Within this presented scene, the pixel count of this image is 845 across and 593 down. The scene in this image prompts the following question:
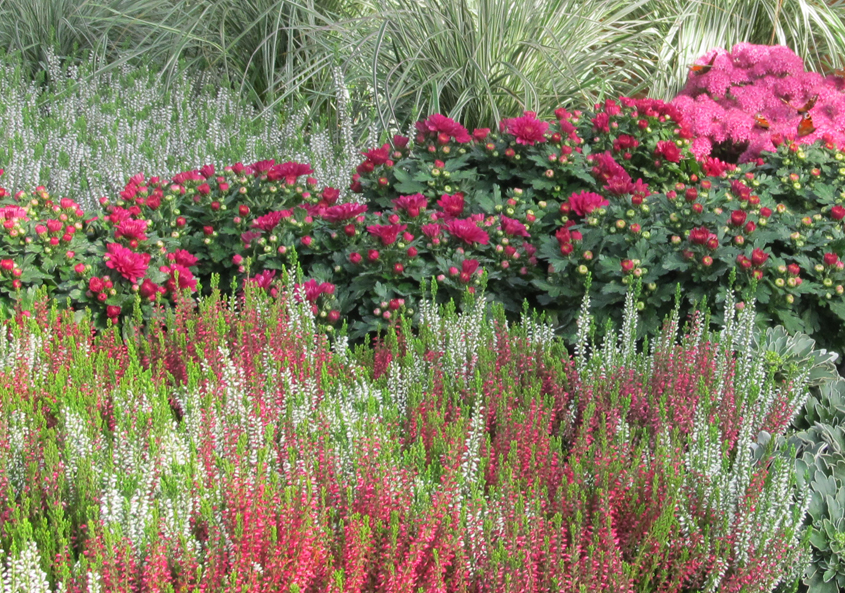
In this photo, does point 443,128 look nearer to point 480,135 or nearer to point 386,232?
point 480,135

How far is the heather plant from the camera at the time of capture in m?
4.79

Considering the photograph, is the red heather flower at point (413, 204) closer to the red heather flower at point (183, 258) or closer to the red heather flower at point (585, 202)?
the red heather flower at point (585, 202)

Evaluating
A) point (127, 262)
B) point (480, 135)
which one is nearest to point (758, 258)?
point (480, 135)

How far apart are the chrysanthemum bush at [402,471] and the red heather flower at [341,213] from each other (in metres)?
0.79

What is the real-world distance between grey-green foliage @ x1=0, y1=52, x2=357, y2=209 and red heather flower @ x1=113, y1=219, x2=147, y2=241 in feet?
4.61

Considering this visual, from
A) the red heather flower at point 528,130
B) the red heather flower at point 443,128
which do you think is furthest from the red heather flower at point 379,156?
the red heather flower at point 528,130

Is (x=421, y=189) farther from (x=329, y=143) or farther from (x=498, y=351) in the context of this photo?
(x=329, y=143)

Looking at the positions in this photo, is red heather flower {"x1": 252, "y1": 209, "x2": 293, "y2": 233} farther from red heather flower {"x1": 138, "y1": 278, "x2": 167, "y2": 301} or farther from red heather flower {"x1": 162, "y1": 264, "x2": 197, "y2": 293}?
red heather flower {"x1": 138, "y1": 278, "x2": 167, "y2": 301}

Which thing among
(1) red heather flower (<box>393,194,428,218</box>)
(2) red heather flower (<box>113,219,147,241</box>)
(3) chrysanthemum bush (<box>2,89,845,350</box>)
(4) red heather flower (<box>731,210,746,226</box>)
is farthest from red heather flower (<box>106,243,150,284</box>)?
(4) red heather flower (<box>731,210,746,226</box>)

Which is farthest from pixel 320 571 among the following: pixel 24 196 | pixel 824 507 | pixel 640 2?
pixel 640 2

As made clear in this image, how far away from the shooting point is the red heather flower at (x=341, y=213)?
3258 mm

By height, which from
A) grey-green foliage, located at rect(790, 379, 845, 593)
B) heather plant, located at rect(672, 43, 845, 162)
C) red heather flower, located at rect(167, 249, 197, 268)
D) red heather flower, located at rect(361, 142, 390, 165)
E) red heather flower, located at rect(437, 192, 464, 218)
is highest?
heather plant, located at rect(672, 43, 845, 162)

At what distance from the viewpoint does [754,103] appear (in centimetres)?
496

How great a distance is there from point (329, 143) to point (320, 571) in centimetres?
377
